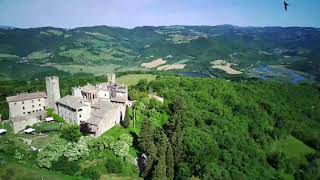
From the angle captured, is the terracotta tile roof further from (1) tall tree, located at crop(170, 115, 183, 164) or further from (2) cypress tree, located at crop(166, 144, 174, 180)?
(2) cypress tree, located at crop(166, 144, 174, 180)

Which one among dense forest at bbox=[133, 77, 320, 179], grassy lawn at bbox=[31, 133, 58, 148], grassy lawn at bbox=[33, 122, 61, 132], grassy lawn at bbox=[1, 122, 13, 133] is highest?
grassy lawn at bbox=[33, 122, 61, 132]

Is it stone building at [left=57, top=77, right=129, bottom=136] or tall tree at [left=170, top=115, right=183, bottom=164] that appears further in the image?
tall tree at [left=170, top=115, right=183, bottom=164]

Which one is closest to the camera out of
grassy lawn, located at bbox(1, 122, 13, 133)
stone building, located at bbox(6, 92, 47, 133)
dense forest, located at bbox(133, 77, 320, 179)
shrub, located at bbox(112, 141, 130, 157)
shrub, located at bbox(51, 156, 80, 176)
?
shrub, located at bbox(51, 156, 80, 176)

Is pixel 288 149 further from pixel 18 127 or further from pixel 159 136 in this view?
pixel 18 127

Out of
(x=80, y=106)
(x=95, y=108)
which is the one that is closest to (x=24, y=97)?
(x=80, y=106)

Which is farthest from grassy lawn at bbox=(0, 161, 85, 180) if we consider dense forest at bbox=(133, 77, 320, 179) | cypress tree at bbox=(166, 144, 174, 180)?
cypress tree at bbox=(166, 144, 174, 180)

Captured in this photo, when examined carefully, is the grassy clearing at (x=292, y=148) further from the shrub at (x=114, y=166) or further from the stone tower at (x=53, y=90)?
the stone tower at (x=53, y=90)

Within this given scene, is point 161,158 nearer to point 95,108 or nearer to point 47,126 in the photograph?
point 95,108

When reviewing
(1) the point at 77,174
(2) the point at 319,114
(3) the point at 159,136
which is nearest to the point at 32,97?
(1) the point at 77,174
